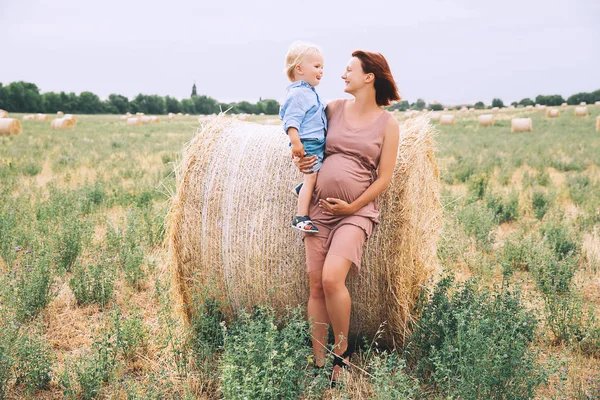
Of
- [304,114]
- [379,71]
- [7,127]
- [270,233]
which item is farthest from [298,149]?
[7,127]

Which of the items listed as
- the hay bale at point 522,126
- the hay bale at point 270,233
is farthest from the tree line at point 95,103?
the hay bale at point 270,233

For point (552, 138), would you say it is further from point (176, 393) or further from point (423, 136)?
point (176, 393)

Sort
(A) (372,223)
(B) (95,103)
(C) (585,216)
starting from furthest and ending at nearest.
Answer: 1. (B) (95,103)
2. (C) (585,216)
3. (A) (372,223)

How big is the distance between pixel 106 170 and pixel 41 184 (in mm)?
1898

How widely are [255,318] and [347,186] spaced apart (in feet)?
4.45

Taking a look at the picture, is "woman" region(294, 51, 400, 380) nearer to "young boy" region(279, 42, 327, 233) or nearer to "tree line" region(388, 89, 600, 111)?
"young boy" region(279, 42, 327, 233)

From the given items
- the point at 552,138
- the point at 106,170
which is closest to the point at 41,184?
the point at 106,170

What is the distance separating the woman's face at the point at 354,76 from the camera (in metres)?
3.79

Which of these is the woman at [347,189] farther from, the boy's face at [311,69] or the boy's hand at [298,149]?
the boy's face at [311,69]

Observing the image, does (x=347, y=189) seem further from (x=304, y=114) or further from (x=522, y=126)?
(x=522, y=126)

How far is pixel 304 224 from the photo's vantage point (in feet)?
12.1

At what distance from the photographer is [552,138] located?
2017 cm

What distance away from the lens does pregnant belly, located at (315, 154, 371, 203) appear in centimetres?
369

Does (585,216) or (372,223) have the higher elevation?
(372,223)
